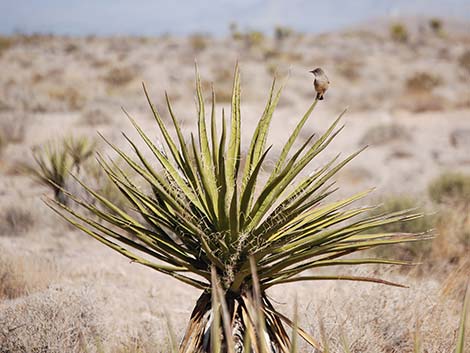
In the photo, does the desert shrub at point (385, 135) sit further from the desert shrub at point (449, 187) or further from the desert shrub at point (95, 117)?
the desert shrub at point (95, 117)

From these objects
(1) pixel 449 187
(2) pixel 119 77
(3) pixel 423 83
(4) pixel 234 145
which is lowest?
(4) pixel 234 145

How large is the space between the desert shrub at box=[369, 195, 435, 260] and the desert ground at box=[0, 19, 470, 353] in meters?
0.06

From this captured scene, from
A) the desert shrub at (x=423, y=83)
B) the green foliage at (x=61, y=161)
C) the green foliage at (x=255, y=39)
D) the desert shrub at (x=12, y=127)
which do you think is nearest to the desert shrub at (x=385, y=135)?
the desert shrub at (x=423, y=83)

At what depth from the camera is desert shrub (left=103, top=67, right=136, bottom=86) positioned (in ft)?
65.3

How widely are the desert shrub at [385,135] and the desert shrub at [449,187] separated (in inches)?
172

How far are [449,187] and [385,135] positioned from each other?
482 centimetres

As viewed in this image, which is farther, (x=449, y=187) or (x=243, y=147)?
(x=243, y=147)

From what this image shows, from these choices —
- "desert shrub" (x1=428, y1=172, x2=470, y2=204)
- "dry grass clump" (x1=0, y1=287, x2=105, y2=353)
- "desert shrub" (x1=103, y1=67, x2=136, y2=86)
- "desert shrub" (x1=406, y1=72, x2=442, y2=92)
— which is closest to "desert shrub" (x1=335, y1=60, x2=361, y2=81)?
"desert shrub" (x1=406, y1=72, x2=442, y2=92)

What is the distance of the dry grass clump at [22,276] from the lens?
14.9ft

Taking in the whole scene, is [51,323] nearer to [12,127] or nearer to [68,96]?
[12,127]

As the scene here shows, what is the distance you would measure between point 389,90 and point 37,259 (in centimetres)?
1601

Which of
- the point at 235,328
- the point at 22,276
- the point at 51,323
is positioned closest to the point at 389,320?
the point at 235,328

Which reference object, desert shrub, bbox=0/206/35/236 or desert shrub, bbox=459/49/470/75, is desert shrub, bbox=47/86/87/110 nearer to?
desert shrub, bbox=0/206/35/236

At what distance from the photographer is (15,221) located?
6949 millimetres
